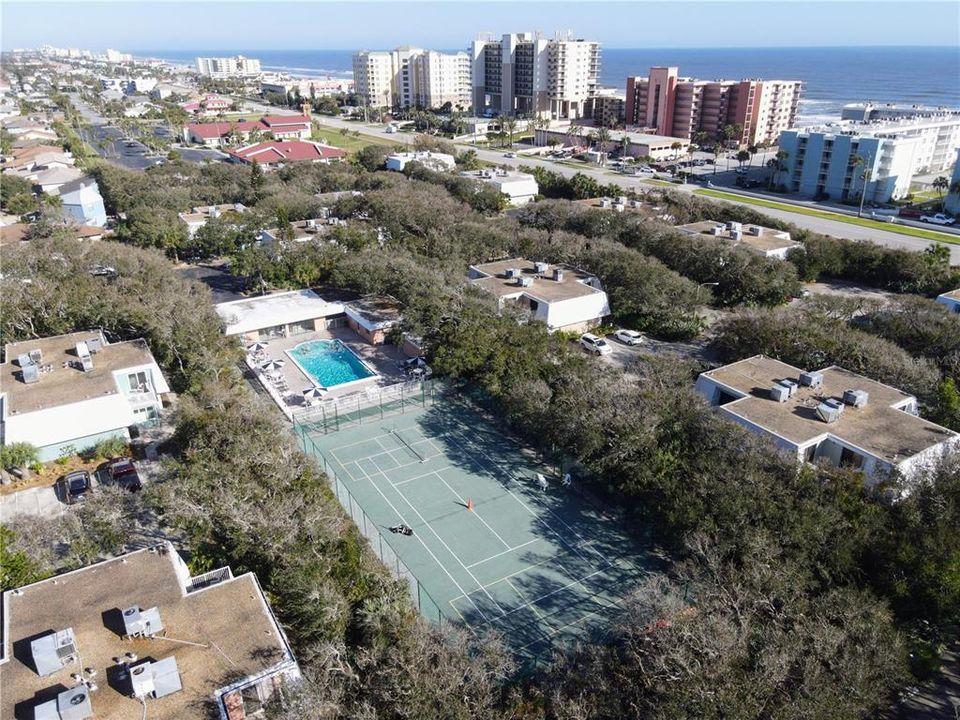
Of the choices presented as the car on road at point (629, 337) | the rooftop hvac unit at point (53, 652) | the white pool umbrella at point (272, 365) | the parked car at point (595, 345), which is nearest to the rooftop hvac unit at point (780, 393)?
the parked car at point (595, 345)

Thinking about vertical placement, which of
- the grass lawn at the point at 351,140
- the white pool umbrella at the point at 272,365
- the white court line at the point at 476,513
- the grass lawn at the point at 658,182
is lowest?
the white court line at the point at 476,513

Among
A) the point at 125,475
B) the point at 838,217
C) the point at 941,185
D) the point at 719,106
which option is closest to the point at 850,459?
the point at 125,475

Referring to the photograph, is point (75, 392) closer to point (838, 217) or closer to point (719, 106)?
point (838, 217)

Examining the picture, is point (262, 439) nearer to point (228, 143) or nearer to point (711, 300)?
point (711, 300)

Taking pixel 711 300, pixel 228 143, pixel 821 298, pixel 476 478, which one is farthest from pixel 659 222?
pixel 228 143

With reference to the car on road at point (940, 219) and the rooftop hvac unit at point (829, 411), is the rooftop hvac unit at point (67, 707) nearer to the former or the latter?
the rooftop hvac unit at point (829, 411)

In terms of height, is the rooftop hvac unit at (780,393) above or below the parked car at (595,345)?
above
